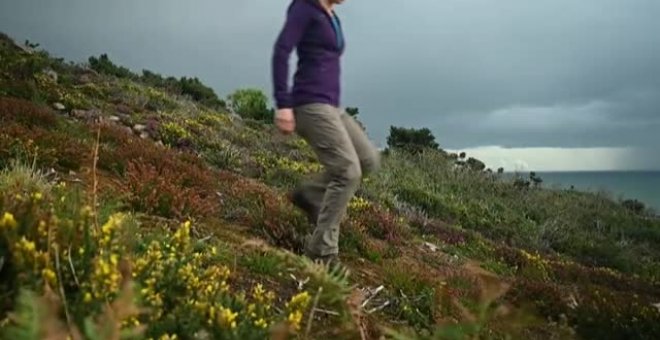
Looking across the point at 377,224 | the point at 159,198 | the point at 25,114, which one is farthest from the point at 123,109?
the point at 159,198

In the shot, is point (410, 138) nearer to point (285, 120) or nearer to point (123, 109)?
point (123, 109)

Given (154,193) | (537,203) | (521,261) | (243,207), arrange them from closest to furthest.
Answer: (154,193) → (243,207) → (521,261) → (537,203)

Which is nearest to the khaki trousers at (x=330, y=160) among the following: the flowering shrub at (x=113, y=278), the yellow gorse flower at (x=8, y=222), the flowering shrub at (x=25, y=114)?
the flowering shrub at (x=113, y=278)

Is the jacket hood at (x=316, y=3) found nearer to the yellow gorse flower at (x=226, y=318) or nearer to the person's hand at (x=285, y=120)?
the person's hand at (x=285, y=120)

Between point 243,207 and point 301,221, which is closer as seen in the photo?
point 301,221

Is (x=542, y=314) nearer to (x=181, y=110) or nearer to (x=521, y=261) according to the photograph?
(x=521, y=261)

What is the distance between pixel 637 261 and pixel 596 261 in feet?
4.25

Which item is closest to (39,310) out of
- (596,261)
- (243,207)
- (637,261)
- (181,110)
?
(243,207)

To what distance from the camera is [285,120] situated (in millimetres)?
4797

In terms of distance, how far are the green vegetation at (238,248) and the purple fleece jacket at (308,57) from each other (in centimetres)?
117

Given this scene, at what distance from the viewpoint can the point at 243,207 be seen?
7.68 meters

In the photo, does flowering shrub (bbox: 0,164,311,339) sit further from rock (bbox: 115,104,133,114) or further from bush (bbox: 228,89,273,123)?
bush (bbox: 228,89,273,123)

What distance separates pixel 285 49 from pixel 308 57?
0.84 ft

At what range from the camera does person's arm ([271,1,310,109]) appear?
4848mm
